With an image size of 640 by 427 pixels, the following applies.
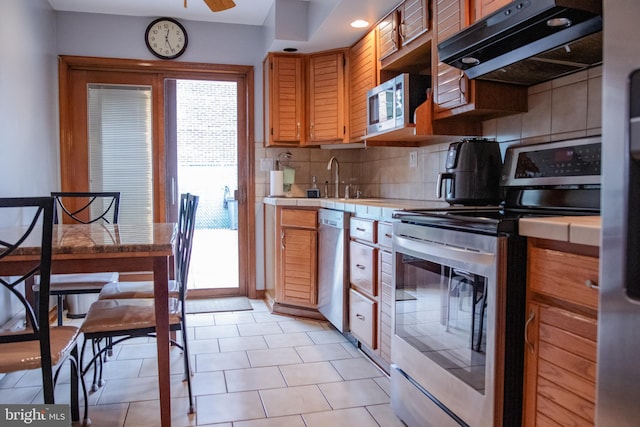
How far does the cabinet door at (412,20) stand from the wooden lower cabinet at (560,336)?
1622 mm

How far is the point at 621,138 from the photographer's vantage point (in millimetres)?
953

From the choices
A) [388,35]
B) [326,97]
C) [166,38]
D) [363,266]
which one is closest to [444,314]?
[363,266]

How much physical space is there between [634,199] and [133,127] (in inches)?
155

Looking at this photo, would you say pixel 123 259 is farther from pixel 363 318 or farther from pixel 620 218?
pixel 620 218

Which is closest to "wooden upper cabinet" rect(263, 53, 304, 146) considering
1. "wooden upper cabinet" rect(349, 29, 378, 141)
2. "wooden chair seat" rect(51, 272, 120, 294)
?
"wooden upper cabinet" rect(349, 29, 378, 141)

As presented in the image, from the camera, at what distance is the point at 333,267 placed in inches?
125

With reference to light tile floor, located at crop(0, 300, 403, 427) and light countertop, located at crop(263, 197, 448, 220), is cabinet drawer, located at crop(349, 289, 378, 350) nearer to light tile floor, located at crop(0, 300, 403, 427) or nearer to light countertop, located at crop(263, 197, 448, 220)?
light tile floor, located at crop(0, 300, 403, 427)

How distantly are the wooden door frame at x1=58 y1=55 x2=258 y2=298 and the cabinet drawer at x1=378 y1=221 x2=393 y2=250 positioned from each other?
1.97 meters

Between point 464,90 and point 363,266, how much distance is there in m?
1.12

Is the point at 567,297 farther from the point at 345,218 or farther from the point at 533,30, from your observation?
the point at 345,218

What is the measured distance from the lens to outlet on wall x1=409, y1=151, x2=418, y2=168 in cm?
327

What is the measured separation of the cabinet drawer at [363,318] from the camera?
2592mm

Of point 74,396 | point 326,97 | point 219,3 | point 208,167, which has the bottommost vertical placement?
point 74,396

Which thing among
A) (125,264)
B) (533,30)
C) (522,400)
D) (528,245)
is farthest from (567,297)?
(125,264)
